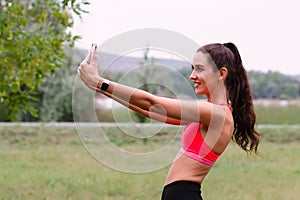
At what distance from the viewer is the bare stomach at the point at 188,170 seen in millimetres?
2684

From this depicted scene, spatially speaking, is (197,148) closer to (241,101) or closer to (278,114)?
(241,101)

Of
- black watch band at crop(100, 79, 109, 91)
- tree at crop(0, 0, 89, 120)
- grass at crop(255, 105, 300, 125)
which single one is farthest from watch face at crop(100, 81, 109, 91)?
grass at crop(255, 105, 300, 125)

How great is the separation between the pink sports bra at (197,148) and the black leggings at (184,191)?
11 cm

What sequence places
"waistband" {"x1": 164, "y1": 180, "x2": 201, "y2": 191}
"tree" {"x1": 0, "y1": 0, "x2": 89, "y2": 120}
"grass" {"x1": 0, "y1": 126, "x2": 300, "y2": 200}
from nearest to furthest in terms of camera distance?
"waistband" {"x1": 164, "y1": 180, "x2": 201, "y2": 191}, "tree" {"x1": 0, "y1": 0, "x2": 89, "y2": 120}, "grass" {"x1": 0, "y1": 126, "x2": 300, "y2": 200}

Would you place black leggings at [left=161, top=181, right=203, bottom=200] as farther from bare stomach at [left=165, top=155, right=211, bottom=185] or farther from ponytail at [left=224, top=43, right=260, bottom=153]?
ponytail at [left=224, top=43, right=260, bottom=153]

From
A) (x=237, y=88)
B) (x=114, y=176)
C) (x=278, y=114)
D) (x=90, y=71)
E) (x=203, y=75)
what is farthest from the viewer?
(x=278, y=114)

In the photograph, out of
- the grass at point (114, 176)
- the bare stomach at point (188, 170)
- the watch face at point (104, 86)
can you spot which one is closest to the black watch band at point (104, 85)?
the watch face at point (104, 86)

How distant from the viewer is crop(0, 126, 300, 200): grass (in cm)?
781

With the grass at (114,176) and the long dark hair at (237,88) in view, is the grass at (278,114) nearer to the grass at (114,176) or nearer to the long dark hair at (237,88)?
the grass at (114,176)

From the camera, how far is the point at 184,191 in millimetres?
2672

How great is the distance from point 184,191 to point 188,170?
90 mm

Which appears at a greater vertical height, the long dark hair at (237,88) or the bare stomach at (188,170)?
the long dark hair at (237,88)

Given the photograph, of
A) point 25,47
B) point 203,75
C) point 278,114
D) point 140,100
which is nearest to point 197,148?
point 203,75

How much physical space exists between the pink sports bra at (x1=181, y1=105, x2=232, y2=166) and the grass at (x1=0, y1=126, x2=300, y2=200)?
2.41 metres
